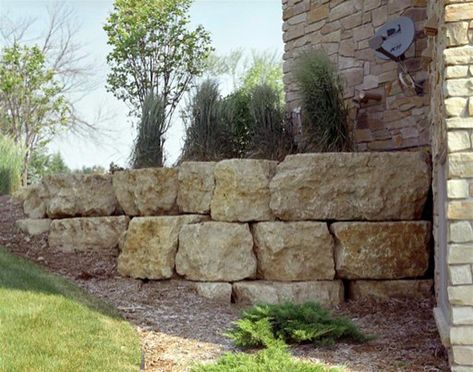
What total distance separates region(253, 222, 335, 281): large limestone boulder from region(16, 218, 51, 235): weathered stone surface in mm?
Result: 2839

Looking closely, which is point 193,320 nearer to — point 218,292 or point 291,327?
point 218,292

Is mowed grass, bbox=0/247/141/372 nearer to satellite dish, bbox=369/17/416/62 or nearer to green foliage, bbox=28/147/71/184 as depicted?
satellite dish, bbox=369/17/416/62

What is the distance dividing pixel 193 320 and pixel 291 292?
98cm

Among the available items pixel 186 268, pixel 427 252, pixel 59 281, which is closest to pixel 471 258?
pixel 427 252

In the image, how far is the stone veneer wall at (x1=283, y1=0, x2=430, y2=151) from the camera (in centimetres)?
646

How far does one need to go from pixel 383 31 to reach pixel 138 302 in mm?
3709

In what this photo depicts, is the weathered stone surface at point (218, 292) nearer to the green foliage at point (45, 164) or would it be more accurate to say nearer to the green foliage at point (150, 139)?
the green foliage at point (150, 139)

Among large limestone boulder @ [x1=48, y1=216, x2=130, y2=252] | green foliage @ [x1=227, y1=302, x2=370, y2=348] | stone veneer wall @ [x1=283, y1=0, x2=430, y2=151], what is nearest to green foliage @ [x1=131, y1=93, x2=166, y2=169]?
large limestone boulder @ [x1=48, y1=216, x2=130, y2=252]

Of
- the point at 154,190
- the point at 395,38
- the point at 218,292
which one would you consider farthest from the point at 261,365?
the point at 395,38

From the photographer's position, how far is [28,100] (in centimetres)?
1452

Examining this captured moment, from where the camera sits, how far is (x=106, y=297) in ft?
18.5

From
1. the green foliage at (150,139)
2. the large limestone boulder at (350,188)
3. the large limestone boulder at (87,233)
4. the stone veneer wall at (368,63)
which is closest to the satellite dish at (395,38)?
the stone veneer wall at (368,63)

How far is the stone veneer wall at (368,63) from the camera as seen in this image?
6.46 m

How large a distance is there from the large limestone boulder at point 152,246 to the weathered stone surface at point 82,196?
67 cm
